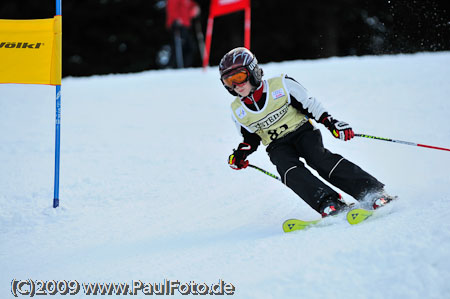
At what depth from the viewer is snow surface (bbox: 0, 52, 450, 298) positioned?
2.38 metres

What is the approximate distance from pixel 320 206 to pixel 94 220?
1.81 metres

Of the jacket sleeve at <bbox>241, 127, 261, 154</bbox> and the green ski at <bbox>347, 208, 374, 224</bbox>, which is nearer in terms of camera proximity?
the green ski at <bbox>347, 208, 374, 224</bbox>

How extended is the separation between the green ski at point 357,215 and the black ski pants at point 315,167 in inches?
11.6

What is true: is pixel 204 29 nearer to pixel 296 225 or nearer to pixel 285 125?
pixel 285 125

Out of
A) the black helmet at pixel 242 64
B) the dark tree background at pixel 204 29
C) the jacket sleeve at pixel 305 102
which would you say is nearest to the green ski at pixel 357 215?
the jacket sleeve at pixel 305 102

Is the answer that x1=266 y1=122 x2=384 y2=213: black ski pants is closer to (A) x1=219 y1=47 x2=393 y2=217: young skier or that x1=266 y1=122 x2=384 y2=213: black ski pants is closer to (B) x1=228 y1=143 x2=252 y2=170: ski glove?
(A) x1=219 y1=47 x2=393 y2=217: young skier

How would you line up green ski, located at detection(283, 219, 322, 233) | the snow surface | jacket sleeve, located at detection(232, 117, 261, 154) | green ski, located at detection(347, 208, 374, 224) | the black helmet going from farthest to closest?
jacket sleeve, located at detection(232, 117, 261, 154)
the black helmet
green ski, located at detection(283, 219, 322, 233)
green ski, located at detection(347, 208, 374, 224)
the snow surface

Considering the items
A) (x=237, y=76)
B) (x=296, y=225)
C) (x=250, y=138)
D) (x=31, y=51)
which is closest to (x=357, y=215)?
(x=296, y=225)

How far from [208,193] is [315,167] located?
1.24 meters

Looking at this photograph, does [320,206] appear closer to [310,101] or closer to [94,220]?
[310,101]

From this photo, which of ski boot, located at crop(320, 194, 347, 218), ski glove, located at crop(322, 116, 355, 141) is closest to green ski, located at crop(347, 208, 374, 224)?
ski boot, located at crop(320, 194, 347, 218)

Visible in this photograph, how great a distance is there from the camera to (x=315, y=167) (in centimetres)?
348

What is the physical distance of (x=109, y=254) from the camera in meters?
3.17

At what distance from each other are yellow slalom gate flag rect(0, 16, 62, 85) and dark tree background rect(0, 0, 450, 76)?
51.4 feet
